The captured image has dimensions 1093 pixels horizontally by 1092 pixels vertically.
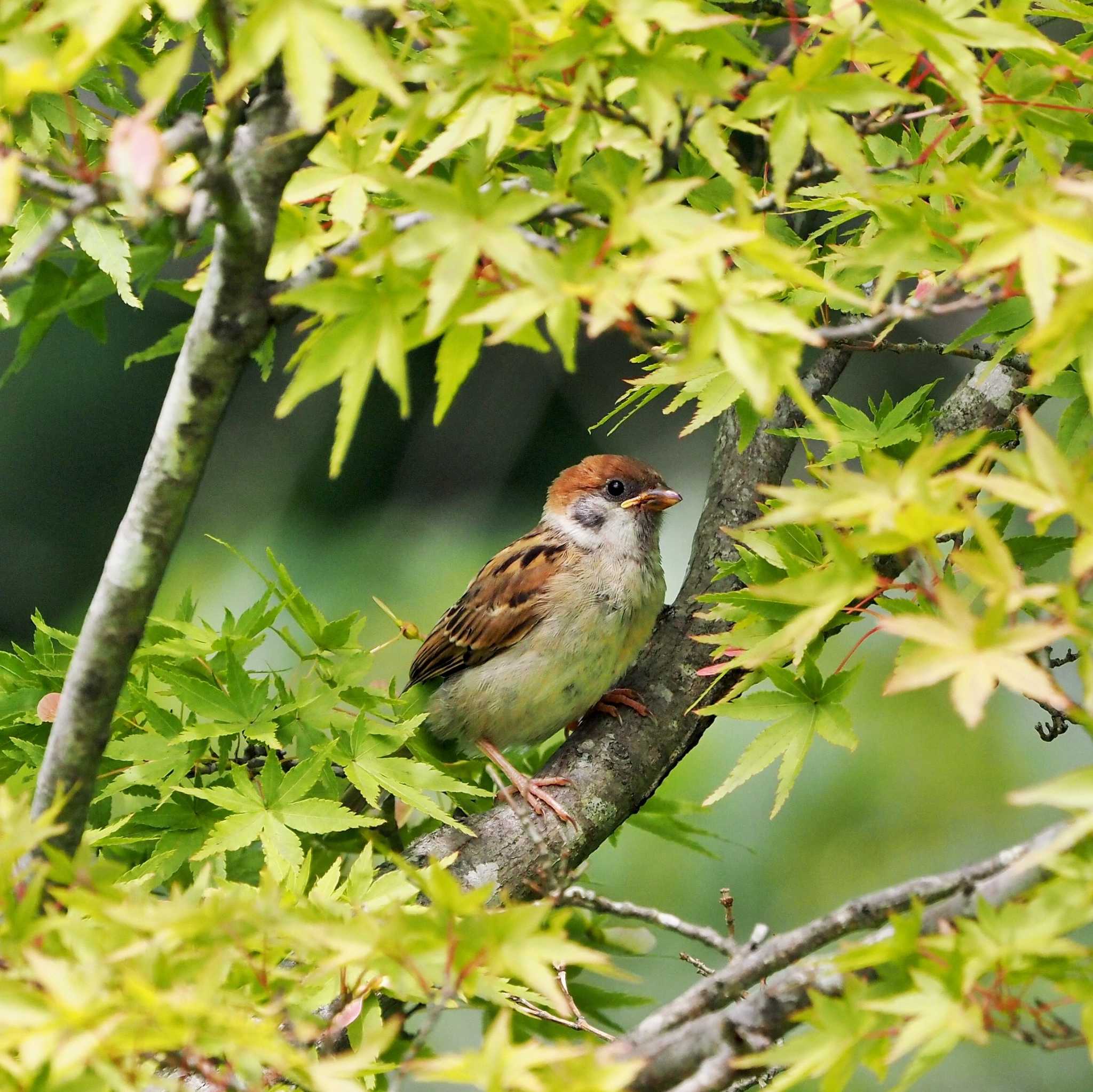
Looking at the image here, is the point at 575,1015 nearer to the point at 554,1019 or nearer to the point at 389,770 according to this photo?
the point at 554,1019

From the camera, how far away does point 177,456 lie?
1655mm

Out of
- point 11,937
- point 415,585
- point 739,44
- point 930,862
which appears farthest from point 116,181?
point 930,862

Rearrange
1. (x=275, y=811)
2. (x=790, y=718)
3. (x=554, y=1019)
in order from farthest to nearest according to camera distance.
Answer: (x=275, y=811), (x=790, y=718), (x=554, y=1019)

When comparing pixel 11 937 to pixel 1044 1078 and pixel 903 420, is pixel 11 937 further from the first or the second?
pixel 1044 1078

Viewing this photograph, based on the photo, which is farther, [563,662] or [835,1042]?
[563,662]

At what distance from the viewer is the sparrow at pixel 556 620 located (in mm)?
3338

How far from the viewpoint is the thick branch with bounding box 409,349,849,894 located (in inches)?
104

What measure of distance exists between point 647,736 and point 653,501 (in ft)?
2.91

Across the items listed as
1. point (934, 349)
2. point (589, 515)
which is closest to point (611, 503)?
point (589, 515)

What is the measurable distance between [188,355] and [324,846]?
1405mm

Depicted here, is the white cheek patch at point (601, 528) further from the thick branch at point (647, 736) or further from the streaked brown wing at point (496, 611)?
the thick branch at point (647, 736)

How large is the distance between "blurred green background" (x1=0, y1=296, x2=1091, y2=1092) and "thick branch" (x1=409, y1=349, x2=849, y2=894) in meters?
1.53

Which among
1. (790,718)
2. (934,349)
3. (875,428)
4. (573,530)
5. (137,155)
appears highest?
(137,155)

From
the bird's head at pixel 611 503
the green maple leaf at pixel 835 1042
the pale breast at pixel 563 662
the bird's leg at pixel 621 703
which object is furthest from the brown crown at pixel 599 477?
the green maple leaf at pixel 835 1042
